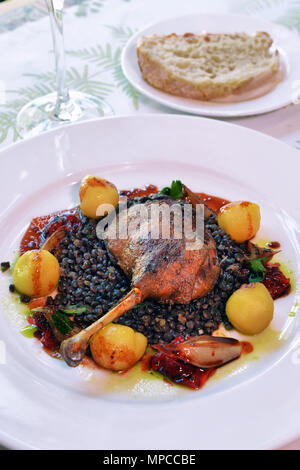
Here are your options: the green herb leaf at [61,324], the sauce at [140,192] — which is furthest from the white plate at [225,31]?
the green herb leaf at [61,324]

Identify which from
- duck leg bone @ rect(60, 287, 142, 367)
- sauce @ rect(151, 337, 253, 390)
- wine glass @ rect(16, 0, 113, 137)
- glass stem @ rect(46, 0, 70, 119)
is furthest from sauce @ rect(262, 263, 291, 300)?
glass stem @ rect(46, 0, 70, 119)

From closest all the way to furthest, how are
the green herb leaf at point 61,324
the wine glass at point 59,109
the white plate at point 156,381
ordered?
1. the white plate at point 156,381
2. the green herb leaf at point 61,324
3. the wine glass at point 59,109

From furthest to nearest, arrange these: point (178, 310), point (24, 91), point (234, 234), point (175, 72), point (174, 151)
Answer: point (24, 91), point (175, 72), point (174, 151), point (234, 234), point (178, 310)

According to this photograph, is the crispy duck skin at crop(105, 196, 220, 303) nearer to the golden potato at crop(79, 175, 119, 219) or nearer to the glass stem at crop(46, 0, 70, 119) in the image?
the golden potato at crop(79, 175, 119, 219)

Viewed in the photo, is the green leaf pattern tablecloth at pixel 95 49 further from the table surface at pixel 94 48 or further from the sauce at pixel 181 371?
the sauce at pixel 181 371

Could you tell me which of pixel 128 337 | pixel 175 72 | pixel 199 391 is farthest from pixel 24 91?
pixel 199 391
